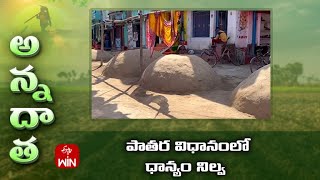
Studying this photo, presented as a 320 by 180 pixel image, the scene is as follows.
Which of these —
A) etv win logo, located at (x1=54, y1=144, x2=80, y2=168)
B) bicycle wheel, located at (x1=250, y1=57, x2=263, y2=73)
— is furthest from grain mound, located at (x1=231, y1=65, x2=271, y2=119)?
etv win logo, located at (x1=54, y1=144, x2=80, y2=168)

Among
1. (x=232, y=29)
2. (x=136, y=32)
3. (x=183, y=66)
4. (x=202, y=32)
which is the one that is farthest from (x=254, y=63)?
(x=136, y=32)

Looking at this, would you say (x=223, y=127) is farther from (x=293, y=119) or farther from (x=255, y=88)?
(x=255, y=88)

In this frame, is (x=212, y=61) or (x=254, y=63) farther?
(x=212, y=61)

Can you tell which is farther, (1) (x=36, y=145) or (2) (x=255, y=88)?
(2) (x=255, y=88)

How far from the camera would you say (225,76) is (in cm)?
586

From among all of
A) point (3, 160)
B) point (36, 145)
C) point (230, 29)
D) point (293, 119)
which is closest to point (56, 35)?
point (36, 145)

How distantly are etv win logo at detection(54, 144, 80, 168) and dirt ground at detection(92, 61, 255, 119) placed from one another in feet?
1.22

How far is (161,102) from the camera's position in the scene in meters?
4.41

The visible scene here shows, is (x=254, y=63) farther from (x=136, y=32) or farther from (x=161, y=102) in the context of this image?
(x=136, y=32)

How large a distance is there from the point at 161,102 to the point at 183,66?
1.12 metres

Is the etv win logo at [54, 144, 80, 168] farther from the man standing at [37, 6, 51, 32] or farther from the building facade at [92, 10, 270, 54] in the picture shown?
the building facade at [92, 10, 270, 54]

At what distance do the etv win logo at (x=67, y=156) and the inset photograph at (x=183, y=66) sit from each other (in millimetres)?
383

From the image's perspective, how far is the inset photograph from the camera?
380 centimetres

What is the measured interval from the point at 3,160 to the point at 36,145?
36cm
